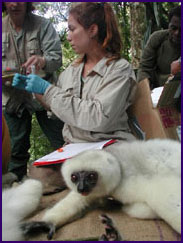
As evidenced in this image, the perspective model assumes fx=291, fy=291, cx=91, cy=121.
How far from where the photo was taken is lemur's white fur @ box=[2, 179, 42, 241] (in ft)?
5.05

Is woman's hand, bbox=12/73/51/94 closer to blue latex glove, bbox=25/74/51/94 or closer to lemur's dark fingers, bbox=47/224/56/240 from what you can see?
blue latex glove, bbox=25/74/51/94

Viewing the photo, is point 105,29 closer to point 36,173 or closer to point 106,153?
point 106,153

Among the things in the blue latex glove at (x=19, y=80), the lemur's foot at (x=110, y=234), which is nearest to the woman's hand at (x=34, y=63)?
the blue latex glove at (x=19, y=80)

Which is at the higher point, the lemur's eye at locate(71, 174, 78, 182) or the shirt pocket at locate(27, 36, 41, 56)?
the shirt pocket at locate(27, 36, 41, 56)

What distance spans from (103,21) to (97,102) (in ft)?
2.37

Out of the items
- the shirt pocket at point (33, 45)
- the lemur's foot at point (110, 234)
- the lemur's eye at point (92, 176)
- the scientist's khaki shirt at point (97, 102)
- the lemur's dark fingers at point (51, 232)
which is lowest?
the lemur's dark fingers at point (51, 232)

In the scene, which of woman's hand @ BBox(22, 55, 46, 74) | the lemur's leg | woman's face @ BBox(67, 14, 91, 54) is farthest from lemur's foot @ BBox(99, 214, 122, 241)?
woman's hand @ BBox(22, 55, 46, 74)

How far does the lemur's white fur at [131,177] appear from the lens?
1764 millimetres

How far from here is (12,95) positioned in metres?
3.05

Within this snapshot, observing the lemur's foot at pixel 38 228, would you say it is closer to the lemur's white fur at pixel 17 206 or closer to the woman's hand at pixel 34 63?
the lemur's white fur at pixel 17 206

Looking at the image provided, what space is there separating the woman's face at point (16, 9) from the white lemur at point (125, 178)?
1.79 metres

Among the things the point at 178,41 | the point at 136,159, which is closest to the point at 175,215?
the point at 136,159

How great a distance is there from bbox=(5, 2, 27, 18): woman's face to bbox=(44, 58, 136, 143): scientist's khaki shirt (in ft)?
3.47

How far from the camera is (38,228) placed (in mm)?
1715
